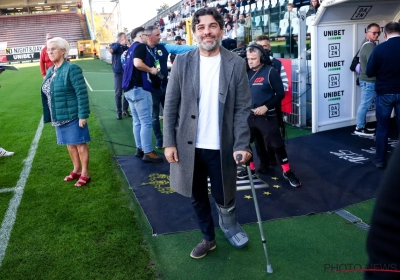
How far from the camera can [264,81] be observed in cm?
448

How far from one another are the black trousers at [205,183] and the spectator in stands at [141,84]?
2.66m

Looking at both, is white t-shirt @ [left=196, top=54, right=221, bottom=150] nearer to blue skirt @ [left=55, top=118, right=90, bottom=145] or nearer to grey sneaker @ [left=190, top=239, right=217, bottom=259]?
grey sneaker @ [left=190, top=239, right=217, bottom=259]

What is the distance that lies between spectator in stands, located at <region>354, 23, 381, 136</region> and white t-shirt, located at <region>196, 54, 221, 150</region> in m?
4.23

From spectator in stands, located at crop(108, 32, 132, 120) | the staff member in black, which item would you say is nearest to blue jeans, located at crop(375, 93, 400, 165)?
the staff member in black

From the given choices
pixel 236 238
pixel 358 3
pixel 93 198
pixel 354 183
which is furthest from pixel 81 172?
pixel 358 3

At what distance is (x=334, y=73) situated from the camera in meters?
6.92

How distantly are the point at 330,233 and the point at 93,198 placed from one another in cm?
262

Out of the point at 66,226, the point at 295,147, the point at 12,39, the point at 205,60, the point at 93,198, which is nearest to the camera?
the point at 205,60

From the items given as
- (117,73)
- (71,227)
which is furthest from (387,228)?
(117,73)

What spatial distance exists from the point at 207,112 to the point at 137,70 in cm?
293

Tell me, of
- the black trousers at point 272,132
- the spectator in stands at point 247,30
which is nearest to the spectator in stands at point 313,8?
the spectator in stands at point 247,30

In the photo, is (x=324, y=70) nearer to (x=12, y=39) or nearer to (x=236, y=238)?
(x=236, y=238)

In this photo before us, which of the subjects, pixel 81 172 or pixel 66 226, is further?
pixel 81 172

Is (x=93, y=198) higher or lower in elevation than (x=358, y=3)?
lower
